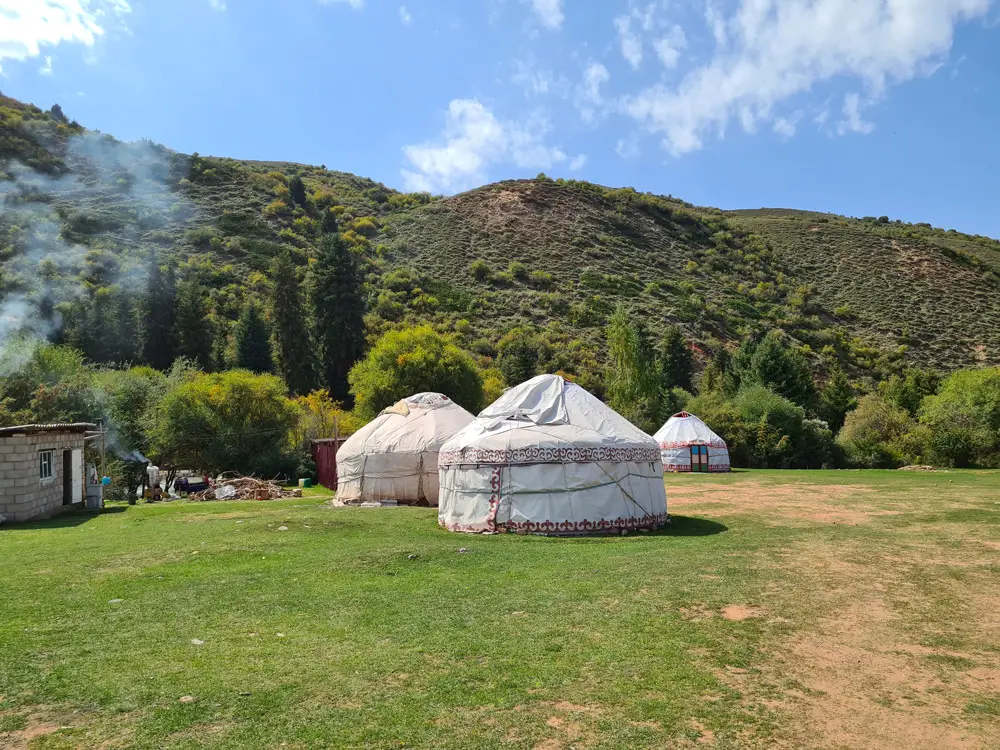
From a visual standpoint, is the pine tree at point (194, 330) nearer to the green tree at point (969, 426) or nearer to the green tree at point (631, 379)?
the green tree at point (631, 379)

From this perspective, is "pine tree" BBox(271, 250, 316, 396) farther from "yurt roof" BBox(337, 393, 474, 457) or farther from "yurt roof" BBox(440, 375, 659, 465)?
"yurt roof" BBox(440, 375, 659, 465)

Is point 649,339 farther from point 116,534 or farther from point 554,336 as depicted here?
point 116,534

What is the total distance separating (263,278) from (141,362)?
10660 mm

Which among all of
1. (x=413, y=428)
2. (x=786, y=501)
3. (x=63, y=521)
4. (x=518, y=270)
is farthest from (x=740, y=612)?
(x=518, y=270)

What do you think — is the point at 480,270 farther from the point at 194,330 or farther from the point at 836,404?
the point at 836,404

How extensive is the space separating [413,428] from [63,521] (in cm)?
666

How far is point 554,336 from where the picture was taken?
40.7m

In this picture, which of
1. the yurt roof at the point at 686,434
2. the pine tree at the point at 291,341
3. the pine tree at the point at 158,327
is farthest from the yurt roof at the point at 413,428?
the pine tree at the point at 158,327

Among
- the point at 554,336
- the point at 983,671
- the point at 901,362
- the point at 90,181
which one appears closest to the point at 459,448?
the point at 983,671

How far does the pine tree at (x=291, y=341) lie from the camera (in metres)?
35.4

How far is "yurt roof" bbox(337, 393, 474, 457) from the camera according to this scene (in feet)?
47.6

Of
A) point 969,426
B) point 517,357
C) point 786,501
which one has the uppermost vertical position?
point 517,357

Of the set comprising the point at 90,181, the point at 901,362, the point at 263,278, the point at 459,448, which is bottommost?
the point at 459,448

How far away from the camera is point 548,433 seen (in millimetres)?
10375
